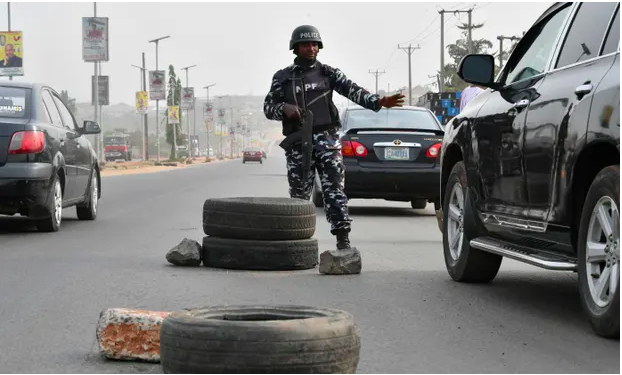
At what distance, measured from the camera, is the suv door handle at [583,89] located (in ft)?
19.3

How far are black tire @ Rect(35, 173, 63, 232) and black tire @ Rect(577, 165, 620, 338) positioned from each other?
7.47 metres

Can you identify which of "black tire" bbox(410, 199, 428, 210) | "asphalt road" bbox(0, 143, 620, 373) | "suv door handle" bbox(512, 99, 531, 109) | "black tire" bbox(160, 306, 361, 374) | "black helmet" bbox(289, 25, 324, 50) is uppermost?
"black helmet" bbox(289, 25, 324, 50)

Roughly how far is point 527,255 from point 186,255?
135 inches

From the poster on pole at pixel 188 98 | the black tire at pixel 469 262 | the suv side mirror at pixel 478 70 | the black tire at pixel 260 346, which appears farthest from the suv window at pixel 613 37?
the poster on pole at pixel 188 98

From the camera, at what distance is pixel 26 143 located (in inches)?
473

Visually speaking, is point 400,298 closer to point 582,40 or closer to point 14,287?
point 582,40

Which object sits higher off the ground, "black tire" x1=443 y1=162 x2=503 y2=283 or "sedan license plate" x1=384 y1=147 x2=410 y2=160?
"sedan license plate" x1=384 y1=147 x2=410 y2=160

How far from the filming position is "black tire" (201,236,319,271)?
891cm

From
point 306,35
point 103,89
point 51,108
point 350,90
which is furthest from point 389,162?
point 103,89

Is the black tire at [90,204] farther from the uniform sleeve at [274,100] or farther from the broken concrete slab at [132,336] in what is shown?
the broken concrete slab at [132,336]

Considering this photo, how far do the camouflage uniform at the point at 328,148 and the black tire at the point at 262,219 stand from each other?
182mm

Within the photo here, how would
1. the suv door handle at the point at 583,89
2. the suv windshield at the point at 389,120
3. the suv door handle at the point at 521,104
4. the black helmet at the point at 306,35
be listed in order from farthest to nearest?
the suv windshield at the point at 389,120
the black helmet at the point at 306,35
the suv door handle at the point at 521,104
the suv door handle at the point at 583,89

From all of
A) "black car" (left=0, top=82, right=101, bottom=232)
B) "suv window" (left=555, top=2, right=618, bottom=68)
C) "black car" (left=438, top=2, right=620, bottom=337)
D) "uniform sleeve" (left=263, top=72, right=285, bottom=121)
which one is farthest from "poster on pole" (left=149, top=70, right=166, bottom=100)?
"suv window" (left=555, top=2, right=618, bottom=68)

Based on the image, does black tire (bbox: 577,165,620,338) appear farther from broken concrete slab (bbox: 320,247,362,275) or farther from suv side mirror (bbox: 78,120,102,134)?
suv side mirror (bbox: 78,120,102,134)
